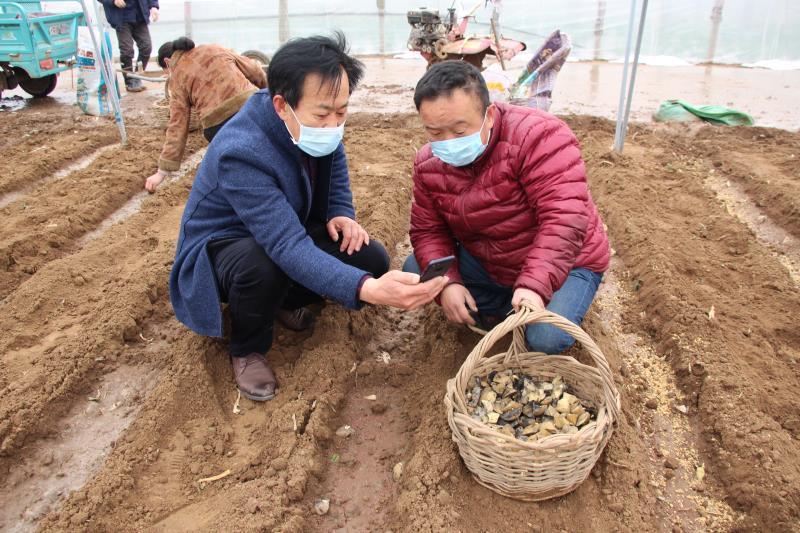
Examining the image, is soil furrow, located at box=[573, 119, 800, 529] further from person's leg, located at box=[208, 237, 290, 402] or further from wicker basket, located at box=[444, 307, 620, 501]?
person's leg, located at box=[208, 237, 290, 402]

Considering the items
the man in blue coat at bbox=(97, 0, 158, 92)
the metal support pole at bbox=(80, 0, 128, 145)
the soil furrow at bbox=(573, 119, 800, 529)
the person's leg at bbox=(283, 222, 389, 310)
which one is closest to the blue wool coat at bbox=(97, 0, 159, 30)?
the man in blue coat at bbox=(97, 0, 158, 92)

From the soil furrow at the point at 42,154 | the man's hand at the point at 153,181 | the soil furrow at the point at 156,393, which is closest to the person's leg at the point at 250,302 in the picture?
the soil furrow at the point at 156,393

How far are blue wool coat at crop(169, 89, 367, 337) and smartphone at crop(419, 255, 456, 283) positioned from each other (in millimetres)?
249

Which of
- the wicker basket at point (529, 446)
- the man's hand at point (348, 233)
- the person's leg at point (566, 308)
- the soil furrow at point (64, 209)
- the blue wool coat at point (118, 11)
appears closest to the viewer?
the wicker basket at point (529, 446)

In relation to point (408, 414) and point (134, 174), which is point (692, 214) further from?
point (134, 174)

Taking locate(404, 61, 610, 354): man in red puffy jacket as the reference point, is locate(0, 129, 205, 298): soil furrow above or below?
below

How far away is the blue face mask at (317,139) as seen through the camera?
7.37 feet

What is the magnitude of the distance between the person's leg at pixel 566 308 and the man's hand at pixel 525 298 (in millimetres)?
278

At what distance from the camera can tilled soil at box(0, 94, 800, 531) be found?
2.07 m

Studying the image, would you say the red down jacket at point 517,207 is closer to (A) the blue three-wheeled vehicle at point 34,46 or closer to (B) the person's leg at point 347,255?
(B) the person's leg at point 347,255

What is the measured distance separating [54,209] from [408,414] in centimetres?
327

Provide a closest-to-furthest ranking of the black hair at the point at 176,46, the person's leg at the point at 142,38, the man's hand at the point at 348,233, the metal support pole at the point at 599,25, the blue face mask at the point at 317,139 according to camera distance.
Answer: the blue face mask at the point at 317,139 → the man's hand at the point at 348,233 → the black hair at the point at 176,46 → the person's leg at the point at 142,38 → the metal support pole at the point at 599,25

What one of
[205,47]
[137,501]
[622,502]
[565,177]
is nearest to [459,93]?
[565,177]

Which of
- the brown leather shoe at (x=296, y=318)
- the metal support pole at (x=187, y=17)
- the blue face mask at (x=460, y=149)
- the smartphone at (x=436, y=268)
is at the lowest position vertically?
the brown leather shoe at (x=296, y=318)
